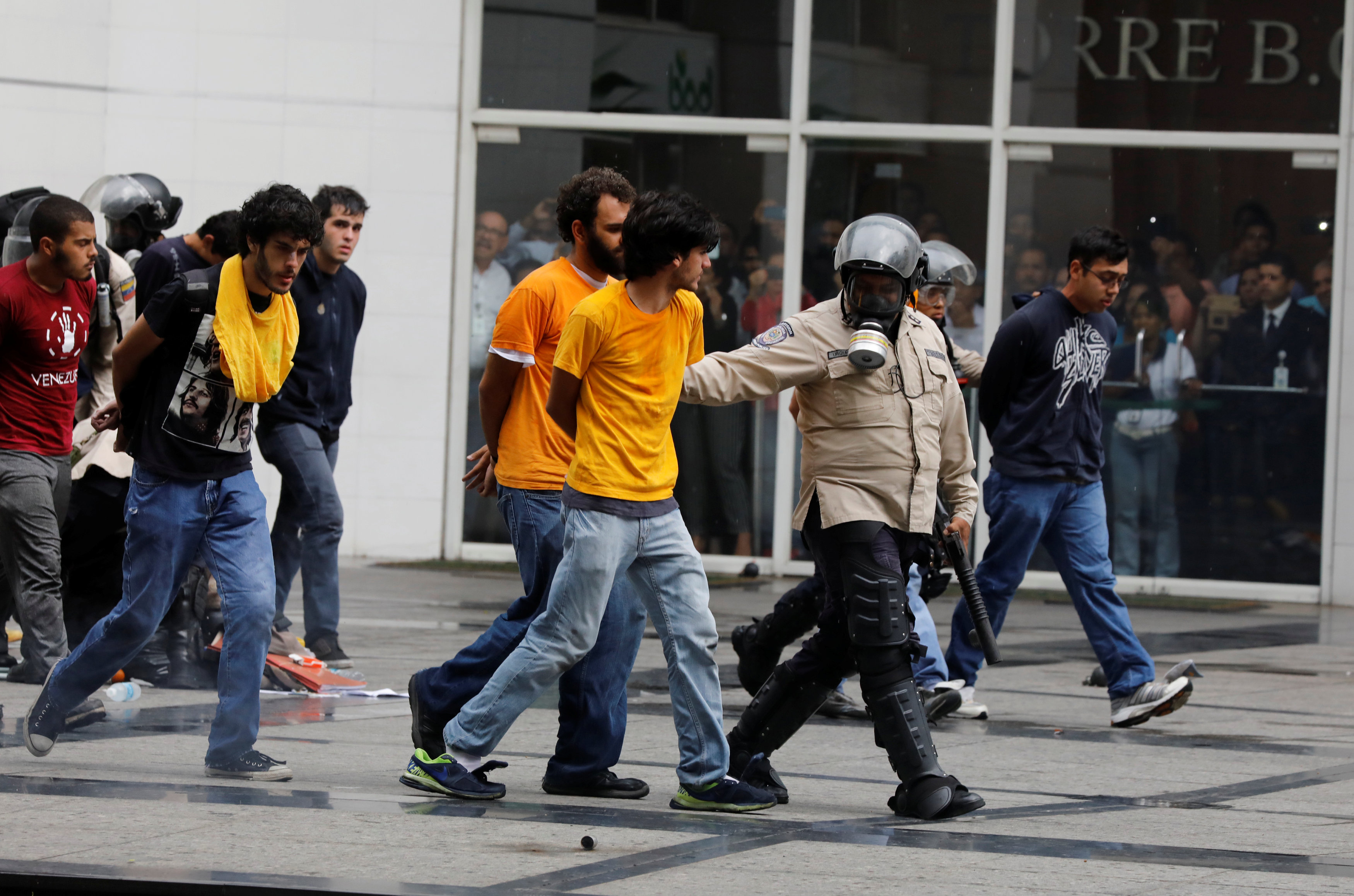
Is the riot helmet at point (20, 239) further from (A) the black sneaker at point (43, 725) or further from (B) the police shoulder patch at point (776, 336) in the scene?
(B) the police shoulder patch at point (776, 336)

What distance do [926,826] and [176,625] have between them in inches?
153

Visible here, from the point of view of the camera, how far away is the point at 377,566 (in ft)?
43.4

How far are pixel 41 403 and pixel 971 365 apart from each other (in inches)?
143

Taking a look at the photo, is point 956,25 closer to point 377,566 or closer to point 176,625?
point 377,566

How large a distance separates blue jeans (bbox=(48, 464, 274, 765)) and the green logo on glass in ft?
27.0

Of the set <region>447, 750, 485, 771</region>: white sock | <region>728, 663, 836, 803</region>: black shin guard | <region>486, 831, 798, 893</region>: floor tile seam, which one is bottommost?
<region>486, 831, 798, 893</region>: floor tile seam

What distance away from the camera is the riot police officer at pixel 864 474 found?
17.5ft

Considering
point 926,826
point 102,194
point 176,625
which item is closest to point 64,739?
point 176,625

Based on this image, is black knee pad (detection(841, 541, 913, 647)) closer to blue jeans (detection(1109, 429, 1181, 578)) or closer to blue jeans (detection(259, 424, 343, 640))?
blue jeans (detection(259, 424, 343, 640))

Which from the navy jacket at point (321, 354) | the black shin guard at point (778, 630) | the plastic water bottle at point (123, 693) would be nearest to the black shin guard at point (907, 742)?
the black shin guard at point (778, 630)

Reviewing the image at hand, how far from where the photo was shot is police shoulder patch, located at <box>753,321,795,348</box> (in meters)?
5.40

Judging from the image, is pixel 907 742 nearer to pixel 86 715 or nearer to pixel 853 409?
pixel 853 409

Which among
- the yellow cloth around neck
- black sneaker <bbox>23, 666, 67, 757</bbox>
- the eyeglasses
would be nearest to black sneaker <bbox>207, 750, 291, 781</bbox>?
black sneaker <bbox>23, 666, 67, 757</bbox>

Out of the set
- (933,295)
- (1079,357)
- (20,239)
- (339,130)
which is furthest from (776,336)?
(339,130)
